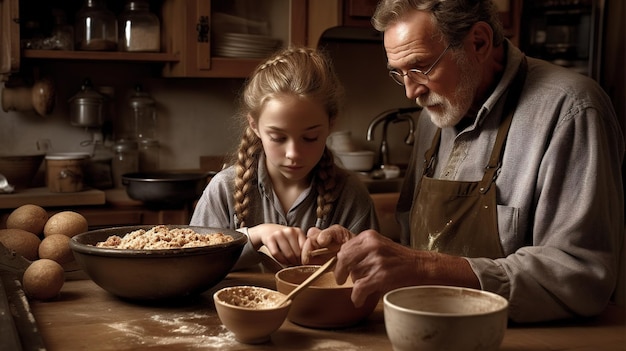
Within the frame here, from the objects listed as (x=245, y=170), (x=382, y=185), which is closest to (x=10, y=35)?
(x=245, y=170)

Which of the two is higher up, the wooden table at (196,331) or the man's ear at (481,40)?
the man's ear at (481,40)

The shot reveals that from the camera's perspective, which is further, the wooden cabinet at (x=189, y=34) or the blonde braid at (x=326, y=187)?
the wooden cabinet at (x=189, y=34)

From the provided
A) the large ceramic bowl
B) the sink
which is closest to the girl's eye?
the large ceramic bowl

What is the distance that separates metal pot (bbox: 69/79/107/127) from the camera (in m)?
3.44

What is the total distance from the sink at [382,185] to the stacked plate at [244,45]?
2.52ft

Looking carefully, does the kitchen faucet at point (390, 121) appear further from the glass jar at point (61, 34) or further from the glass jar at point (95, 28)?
the glass jar at point (61, 34)

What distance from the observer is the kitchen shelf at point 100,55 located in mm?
3145

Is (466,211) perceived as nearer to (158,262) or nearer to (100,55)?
(158,262)

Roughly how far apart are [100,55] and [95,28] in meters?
0.14

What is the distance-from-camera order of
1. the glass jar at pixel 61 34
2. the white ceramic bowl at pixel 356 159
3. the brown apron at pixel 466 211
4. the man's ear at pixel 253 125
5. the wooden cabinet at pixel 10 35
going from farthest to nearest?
the white ceramic bowl at pixel 356 159 < the glass jar at pixel 61 34 < the wooden cabinet at pixel 10 35 < the man's ear at pixel 253 125 < the brown apron at pixel 466 211

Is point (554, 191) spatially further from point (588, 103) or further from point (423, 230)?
point (423, 230)

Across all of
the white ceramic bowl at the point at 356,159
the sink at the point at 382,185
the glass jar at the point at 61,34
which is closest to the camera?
the glass jar at the point at 61,34

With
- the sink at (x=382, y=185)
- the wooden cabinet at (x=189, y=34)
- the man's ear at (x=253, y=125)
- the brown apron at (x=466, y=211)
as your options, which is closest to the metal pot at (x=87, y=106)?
the wooden cabinet at (x=189, y=34)

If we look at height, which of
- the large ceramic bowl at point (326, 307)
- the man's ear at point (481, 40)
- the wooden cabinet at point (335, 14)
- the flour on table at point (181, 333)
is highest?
the wooden cabinet at point (335, 14)
